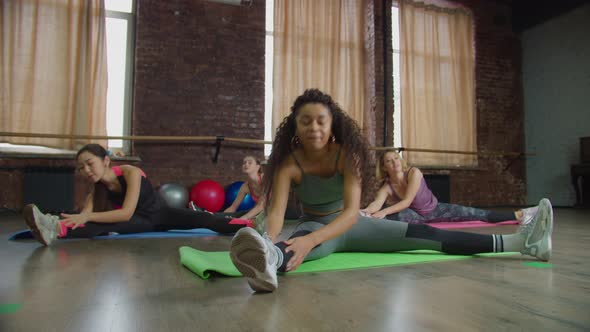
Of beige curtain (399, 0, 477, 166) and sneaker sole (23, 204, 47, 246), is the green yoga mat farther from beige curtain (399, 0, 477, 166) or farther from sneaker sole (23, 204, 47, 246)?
beige curtain (399, 0, 477, 166)

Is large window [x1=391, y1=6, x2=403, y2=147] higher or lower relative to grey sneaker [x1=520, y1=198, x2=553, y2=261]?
higher

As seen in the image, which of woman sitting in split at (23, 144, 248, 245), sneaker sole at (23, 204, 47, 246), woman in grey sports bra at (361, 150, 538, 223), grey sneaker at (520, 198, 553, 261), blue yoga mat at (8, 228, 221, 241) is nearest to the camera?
grey sneaker at (520, 198, 553, 261)

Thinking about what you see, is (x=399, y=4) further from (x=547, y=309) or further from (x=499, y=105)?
(x=547, y=309)

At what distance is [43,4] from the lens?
14.6 ft

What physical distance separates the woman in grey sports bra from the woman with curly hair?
3.43ft

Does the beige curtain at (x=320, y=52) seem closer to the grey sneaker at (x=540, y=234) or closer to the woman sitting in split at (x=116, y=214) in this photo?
the woman sitting in split at (x=116, y=214)

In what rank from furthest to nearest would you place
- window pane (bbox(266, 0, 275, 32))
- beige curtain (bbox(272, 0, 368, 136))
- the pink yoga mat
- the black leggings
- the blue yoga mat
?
window pane (bbox(266, 0, 275, 32)), beige curtain (bbox(272, 0, 368, 136)), the pink yoga mat, the black leggings, the blue yoga mat

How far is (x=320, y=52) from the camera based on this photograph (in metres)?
5.53

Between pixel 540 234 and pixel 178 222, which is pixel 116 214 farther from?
pixel 540 234

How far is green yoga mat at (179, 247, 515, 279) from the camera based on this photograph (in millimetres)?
1393

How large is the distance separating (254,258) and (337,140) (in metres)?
0.64

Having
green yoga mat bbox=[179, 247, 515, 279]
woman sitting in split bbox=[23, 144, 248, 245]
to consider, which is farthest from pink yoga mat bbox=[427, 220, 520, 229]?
woman sitting in split bbox=[23, 144, 248, 245]

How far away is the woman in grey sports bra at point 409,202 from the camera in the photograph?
2.91 m

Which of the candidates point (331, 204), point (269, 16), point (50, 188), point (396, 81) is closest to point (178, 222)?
point (331, 204)
